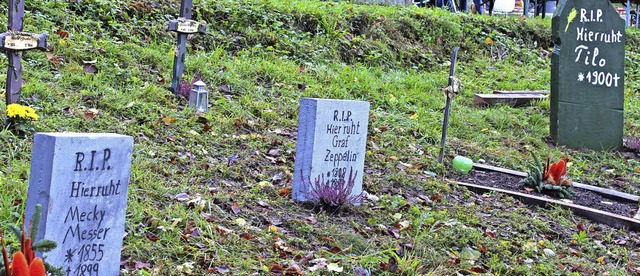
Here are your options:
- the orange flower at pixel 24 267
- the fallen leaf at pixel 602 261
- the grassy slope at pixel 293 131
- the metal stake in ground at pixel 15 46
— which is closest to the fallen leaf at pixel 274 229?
the grassy slope at pixel 293 131

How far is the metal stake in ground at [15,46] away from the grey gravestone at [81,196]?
2.61 metres

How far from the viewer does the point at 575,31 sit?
7.62 metres

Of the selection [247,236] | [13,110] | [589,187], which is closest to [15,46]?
[13,110]

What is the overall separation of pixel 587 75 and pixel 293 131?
3.33 m

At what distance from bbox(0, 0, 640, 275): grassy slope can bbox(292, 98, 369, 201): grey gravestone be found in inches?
8.7

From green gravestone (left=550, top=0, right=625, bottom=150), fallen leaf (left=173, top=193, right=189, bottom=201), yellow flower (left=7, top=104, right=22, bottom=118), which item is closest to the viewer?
fallen leaf (left=173, top=193, right=189, bottom=201)

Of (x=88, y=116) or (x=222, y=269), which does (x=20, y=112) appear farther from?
(x=222, y=269)

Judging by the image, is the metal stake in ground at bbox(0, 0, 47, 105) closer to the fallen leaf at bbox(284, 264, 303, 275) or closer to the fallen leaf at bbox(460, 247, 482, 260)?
the fallen leaf at bbox(284, 264, 303, 275)

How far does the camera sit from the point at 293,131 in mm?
6344

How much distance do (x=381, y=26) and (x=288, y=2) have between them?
131 centimetres

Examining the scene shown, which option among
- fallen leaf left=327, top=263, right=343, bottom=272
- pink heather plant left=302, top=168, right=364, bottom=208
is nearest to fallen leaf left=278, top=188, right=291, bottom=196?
pink heather plant left=302, top=168, right=364, bottom=208

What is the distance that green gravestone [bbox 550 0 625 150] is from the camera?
298 inches

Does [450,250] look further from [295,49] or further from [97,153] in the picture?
[295,49]

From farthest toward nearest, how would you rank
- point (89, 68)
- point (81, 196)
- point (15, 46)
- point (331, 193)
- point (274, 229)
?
point (89, 68) < point (15, 46) < point (331, 193) < point (274, 229) < point (81, 196)
